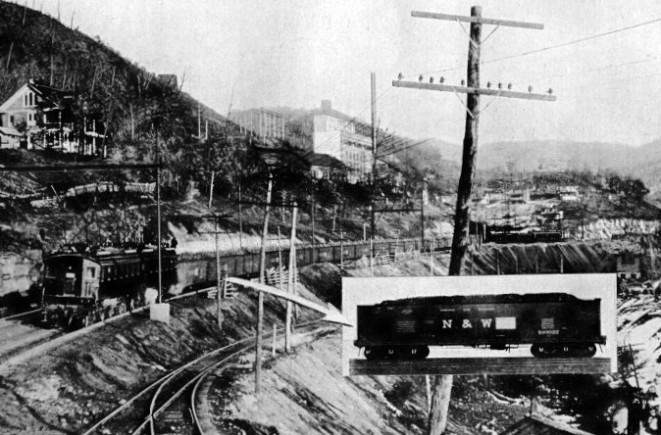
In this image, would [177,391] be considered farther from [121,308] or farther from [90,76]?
[90,76]

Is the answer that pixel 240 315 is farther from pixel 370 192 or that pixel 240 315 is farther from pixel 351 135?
pixel 351 135

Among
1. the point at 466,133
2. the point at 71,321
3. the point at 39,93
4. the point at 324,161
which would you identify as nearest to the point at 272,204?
the point at 324,161

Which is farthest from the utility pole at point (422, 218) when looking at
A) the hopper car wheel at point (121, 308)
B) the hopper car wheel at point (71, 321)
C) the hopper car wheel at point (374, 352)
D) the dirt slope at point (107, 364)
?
the hopper car wheel at point (71, 321)

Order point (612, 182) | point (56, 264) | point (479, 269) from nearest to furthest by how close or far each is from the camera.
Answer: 1. point (56, 264)
2. point (479, 269)
3. point (612, 182)

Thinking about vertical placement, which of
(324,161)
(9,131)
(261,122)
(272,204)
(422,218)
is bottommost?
(422,218)

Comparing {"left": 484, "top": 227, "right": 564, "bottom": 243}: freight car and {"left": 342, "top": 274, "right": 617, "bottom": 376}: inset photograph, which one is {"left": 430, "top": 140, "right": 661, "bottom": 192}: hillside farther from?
{"left": 342, "top": 274, "right": 617, "bottom": 376}: inset photograph

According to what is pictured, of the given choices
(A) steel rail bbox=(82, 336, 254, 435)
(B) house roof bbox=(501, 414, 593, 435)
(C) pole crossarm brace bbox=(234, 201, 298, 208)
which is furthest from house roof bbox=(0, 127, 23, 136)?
(B) house roof bbox=(501, 414, 593, 435)

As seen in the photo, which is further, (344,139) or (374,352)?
(344,139)

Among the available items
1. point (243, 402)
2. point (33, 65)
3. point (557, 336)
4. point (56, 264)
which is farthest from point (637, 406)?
point (33, 65)
